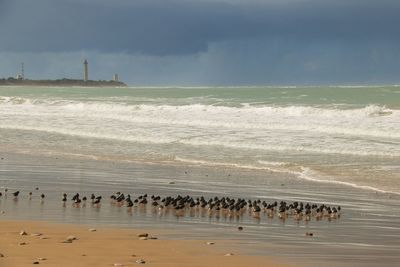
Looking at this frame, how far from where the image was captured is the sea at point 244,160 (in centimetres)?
1282

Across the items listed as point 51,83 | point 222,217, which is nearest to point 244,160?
point 222,217

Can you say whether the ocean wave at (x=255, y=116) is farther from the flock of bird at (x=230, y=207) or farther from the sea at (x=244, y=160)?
the flock of bird at (x=230, y=207)

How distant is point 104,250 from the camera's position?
10.1m

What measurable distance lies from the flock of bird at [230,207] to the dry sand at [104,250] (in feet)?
8.46

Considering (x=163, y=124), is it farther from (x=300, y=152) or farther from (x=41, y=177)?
(x=41, y=177)

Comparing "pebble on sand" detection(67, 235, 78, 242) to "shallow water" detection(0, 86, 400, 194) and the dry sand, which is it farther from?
"shallow water" detection(0, 86, 400, 194)

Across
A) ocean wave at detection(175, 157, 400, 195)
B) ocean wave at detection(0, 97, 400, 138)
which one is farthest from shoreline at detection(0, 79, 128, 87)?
ocean wave at detection(175, 157, 400, 195)

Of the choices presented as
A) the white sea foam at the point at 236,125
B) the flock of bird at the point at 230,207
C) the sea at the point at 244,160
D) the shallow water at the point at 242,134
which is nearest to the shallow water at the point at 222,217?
the sea at the point at 244,160

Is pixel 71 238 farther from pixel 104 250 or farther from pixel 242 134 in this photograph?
pixel 242 134

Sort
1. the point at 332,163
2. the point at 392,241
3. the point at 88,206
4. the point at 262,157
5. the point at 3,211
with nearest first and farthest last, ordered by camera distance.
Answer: the point at 392,241
the point at 3,211
the point at 88,206
the point at 332,163
the point at 262,157

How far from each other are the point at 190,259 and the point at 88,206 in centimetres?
523

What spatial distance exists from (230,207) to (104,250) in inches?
173

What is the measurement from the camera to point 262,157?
2498 cm

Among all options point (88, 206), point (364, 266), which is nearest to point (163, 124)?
point (88, 206)
